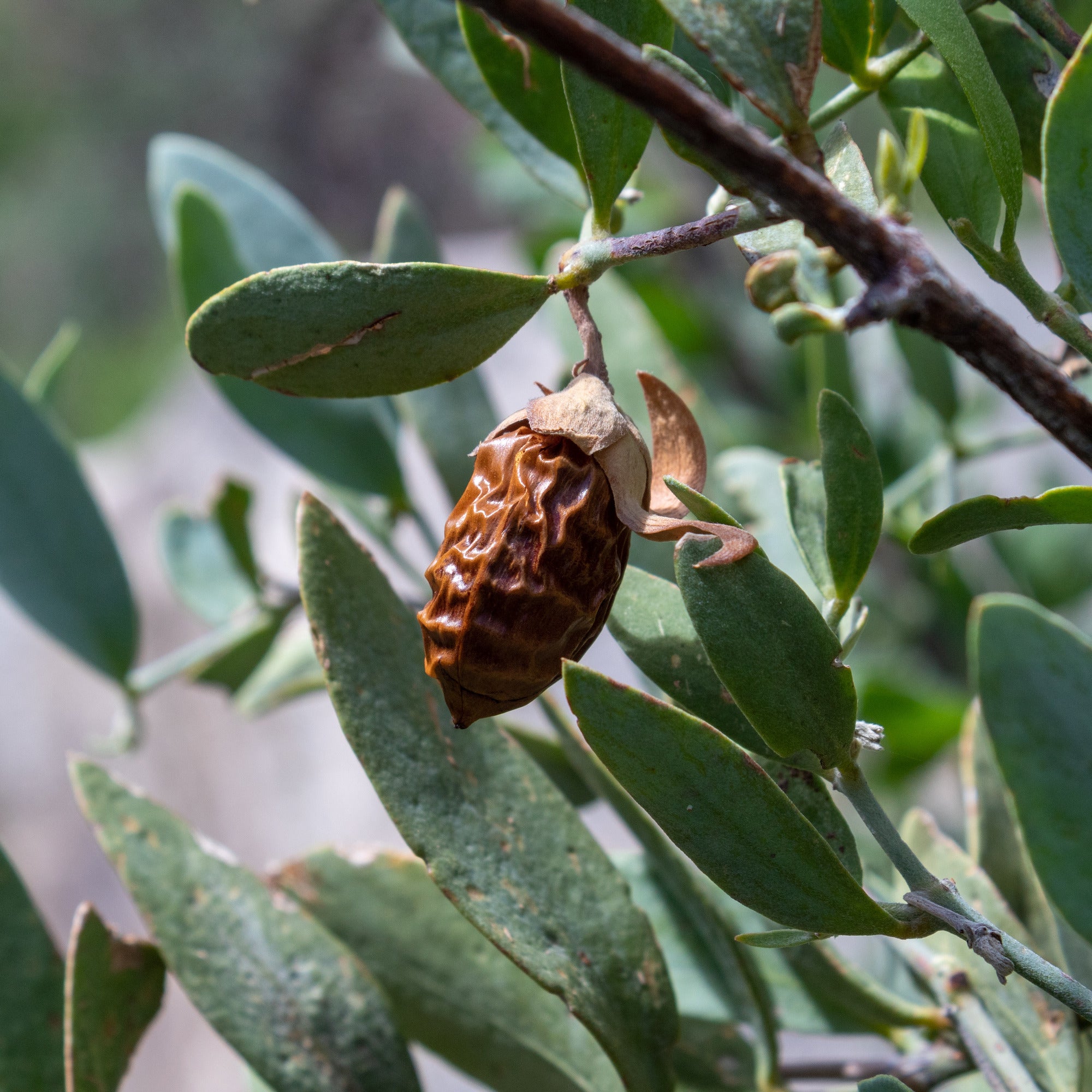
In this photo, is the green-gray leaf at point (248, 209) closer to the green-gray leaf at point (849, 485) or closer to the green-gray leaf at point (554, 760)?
the green-gray leaf at point (554, 760)

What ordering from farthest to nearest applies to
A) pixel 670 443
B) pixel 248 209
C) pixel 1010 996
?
1. pixel 248 209
2. pixel 1010 996
3. pixel 670 443

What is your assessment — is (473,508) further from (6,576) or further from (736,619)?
(6,576)

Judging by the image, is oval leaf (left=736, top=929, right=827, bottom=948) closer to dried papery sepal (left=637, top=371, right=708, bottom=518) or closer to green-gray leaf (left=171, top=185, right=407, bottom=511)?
dried papery sepal (left=637, top=371, right=708, bottom=518)

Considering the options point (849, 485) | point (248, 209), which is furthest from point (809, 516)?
point (248, 209)

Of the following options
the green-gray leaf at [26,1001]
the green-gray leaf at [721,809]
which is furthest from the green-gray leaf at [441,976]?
the green-gray leaf at [721,809]

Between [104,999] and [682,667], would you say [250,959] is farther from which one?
[682,667]

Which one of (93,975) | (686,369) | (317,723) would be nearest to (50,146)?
(317,723)
